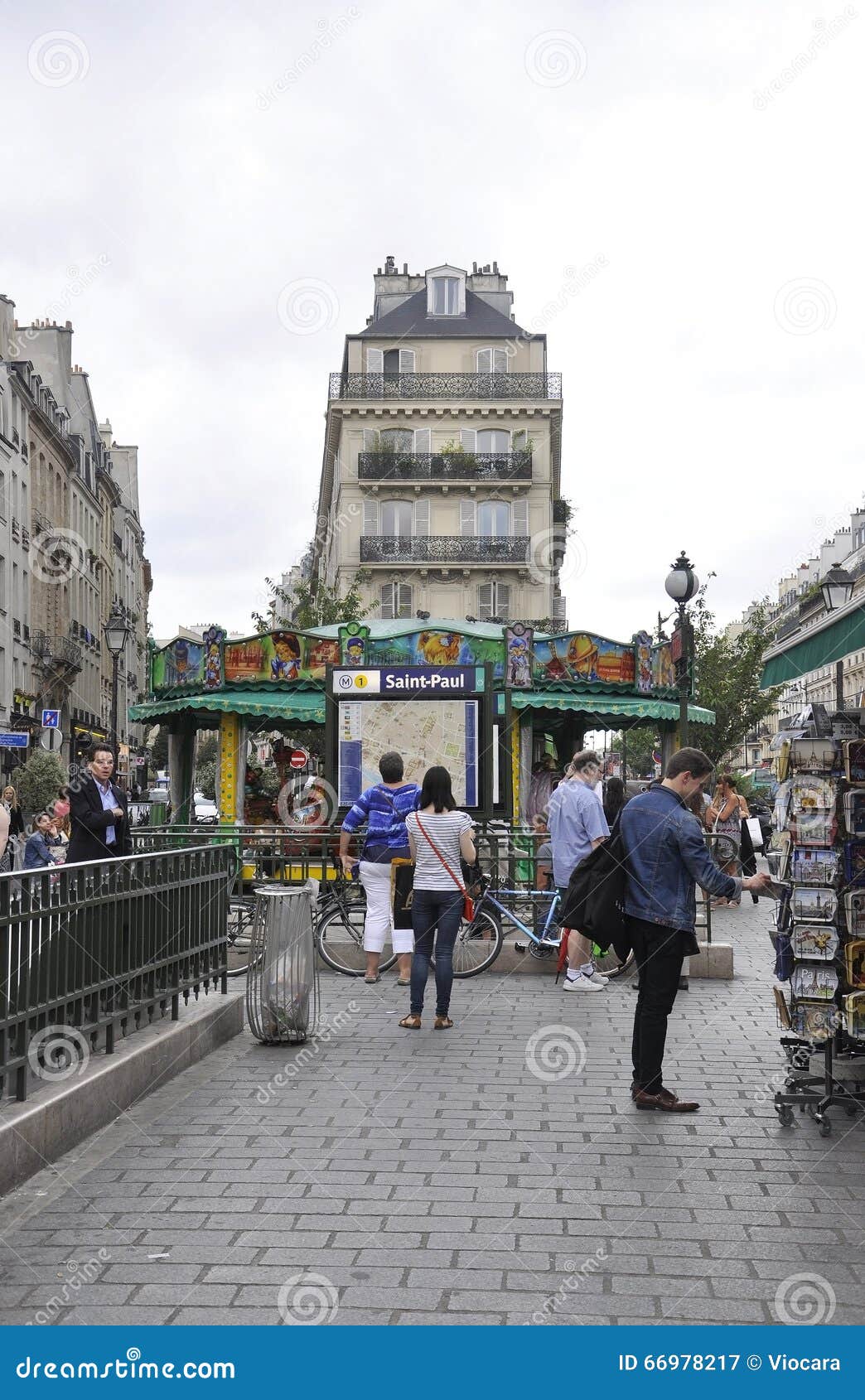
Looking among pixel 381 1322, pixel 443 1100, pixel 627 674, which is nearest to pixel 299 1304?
pixel 381 1322

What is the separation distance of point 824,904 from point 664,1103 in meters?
1.18

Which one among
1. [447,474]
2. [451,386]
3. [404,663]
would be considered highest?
[451,386]

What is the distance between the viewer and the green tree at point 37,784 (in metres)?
34.6

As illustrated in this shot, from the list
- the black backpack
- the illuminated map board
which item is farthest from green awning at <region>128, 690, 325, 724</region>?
the black backpack

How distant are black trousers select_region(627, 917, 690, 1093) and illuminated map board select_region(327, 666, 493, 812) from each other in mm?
8116

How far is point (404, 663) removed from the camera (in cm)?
2167

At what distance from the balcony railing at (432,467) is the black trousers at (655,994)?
159 feet

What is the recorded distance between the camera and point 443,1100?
712 cm

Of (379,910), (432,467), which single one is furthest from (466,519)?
(379,910)

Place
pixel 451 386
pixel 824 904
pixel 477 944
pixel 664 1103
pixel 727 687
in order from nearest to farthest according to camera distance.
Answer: pixel 824 904 < pixel 664 1103 < pixel 477 944 < pixel 727 687 < pixel 451 386

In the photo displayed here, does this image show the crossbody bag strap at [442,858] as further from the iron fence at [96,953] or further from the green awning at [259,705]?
the green awning at [259,705]

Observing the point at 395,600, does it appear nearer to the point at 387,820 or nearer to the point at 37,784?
the point at 37,784

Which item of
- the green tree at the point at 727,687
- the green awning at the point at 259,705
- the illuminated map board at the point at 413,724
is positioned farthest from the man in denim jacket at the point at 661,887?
the green tree at the point at 727,687
